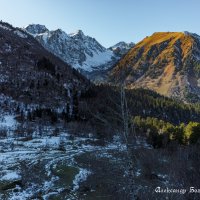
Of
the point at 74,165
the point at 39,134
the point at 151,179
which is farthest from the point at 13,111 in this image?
the point at 151,179

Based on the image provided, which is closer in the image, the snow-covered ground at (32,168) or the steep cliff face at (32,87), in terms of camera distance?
the snow-covered ground at (32,168)

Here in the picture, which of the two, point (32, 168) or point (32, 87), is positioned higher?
point (32, 87)

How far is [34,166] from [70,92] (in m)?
130

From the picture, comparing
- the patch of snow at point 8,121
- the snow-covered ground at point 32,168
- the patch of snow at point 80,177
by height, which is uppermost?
the patch of snow at point 8,121

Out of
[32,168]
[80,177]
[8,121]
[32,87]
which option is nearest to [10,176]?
[32,168]

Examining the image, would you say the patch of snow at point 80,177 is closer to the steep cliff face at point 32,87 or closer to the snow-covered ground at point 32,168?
the snow-covered ground at point 32,168

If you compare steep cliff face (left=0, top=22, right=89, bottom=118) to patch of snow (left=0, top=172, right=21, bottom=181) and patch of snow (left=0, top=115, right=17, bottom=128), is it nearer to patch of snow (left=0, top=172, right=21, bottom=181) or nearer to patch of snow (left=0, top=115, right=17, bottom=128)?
patch of snow (left=0, top=115, right=17, bottom=128)

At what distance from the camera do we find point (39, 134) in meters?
95.6

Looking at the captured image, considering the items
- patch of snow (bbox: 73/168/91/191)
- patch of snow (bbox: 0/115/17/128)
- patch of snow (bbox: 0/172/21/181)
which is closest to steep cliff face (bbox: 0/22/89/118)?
patch of snow (bbox: 0/115/17/128)

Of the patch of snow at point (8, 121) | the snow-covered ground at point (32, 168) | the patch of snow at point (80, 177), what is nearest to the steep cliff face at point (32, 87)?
the patch of snow at point (8, 121)

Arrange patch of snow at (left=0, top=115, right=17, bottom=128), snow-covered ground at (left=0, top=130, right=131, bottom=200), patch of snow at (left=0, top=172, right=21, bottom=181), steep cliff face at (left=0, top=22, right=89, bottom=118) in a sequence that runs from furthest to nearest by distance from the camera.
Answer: steep cliff face at (left=0, top=22, right=89, bottom=118), patch of snow at (left=0, top=115, right=17, bottom=128), patch of snow at (left=0, top=172, right=21, bottom=181), snow-covered ground at (left=0, top=130, right=131, bottom=200)

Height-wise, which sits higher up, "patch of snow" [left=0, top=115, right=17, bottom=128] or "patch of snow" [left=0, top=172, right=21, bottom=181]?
"patch of snow" [left=0, top=115, right=17, bottom=128]

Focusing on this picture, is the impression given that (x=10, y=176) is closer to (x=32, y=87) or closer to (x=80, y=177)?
(x=80, y=177)

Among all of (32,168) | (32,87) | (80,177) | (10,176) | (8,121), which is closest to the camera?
(10,176)
